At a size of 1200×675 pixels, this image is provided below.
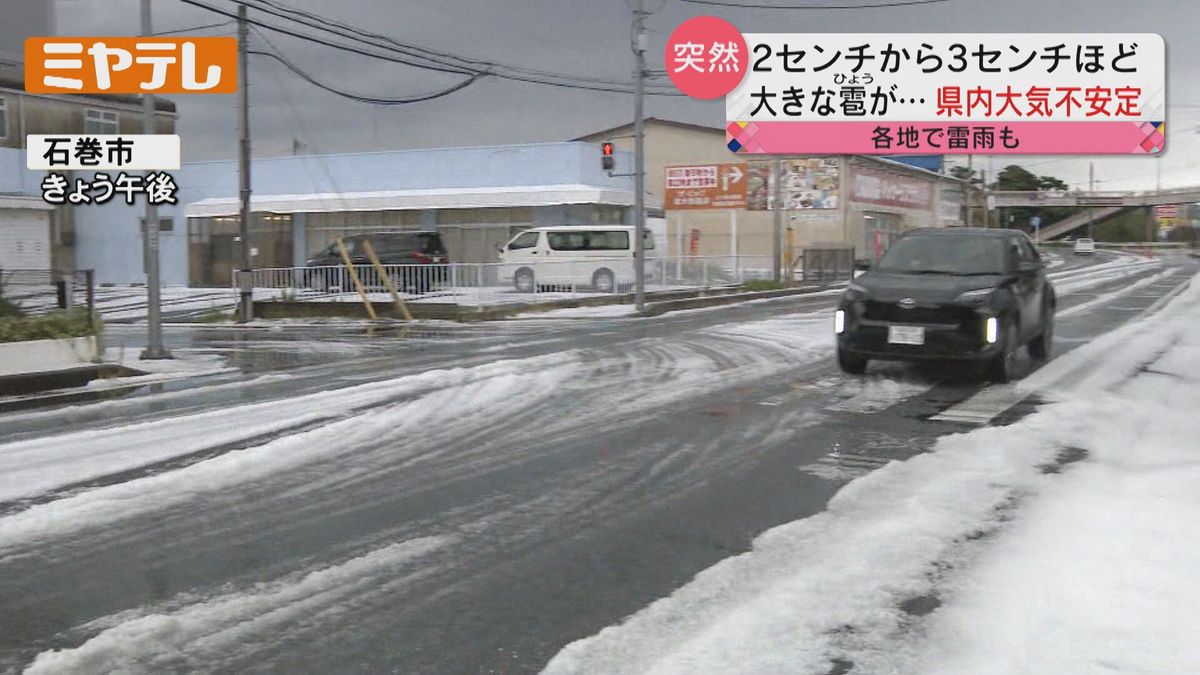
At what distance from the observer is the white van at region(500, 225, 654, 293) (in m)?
27.7

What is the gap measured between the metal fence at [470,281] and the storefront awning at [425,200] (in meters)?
5.74

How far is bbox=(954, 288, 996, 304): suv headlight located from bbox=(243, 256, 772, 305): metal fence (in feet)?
50.6

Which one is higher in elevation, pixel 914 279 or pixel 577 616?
pixel 914 279

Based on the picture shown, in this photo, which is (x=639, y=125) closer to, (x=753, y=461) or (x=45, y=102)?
(x=753, y=461)

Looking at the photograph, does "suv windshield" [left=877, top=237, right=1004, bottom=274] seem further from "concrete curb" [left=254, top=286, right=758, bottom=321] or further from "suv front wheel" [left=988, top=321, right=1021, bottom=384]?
"concrete curb" [left=254, top=286, right=758, bottom=321]

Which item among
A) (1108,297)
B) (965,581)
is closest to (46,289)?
(965,581)

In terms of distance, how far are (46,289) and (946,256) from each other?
10958 millimetres

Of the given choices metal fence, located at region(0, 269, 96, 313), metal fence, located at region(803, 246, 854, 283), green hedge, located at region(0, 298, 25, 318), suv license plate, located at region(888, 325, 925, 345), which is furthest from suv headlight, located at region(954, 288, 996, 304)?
metal fence, located at region(803, 246, 854, 283)

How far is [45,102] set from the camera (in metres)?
42.4

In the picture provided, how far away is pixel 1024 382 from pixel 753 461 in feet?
15.6

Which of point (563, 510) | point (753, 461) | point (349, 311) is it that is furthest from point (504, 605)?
point (349, 311)

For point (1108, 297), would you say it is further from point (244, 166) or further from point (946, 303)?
point (244, 166)

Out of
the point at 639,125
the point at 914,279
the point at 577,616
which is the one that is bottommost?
the point at 577,616

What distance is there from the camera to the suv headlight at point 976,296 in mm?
10406
